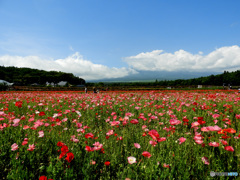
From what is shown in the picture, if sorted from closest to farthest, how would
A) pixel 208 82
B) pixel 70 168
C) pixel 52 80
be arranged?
1. pixel 70 168
2. pixel 208 82
3. pixel 52 80

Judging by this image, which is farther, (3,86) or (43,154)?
(3,86)

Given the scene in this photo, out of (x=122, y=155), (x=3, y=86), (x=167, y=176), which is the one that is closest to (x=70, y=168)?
(x=122, y=155)

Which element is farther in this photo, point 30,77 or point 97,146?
point 30,77

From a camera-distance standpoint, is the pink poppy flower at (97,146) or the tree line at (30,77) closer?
the pink poppy flower at (97,146)

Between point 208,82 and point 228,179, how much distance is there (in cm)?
6843

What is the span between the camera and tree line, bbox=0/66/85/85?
3250 inches

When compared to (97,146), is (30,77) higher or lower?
higher

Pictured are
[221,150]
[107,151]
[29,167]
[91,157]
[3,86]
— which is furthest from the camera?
[3,86]

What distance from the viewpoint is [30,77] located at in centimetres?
8588

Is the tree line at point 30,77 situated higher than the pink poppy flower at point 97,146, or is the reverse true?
the tree line at point 30,77

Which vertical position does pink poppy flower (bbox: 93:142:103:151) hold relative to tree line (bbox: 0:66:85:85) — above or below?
below

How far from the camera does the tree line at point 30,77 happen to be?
82.6 metres

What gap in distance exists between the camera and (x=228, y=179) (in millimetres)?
1604

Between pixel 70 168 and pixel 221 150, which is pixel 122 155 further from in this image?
pixel 221 150
